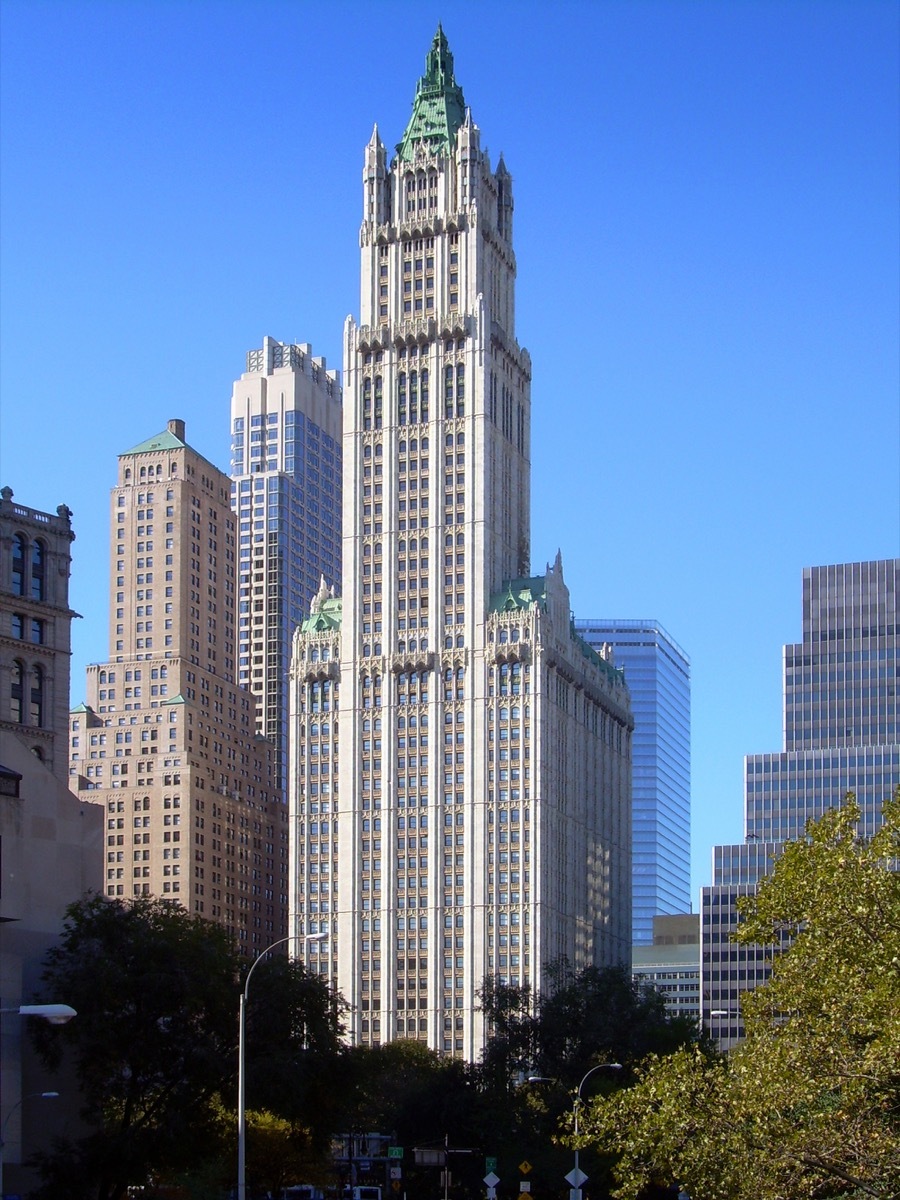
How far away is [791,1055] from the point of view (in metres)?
58.4

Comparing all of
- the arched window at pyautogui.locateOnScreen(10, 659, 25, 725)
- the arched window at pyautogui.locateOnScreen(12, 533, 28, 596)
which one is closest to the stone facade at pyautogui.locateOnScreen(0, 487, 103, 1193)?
the arched window at pyautogui.locateOnScreen(10, 659, 25, 725)

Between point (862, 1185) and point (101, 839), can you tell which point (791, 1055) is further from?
point (101, 839)

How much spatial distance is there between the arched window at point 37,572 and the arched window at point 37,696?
517 centimetres

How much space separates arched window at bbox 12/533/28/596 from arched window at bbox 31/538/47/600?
0.68 meters

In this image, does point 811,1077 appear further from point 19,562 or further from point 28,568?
point 19,562

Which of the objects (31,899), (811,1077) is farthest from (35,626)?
(811,1077)

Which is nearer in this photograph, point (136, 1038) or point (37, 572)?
point (136, 1038)

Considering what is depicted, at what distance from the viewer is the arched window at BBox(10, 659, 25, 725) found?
13612cm

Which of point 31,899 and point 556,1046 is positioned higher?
point 31,899

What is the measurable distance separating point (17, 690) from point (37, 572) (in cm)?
856

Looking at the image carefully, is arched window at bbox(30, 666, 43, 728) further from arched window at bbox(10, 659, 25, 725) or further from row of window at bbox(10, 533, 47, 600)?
row of window at bbox(10, 533, 47, 600)

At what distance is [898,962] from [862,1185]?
6111 mm

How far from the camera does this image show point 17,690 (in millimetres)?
137250

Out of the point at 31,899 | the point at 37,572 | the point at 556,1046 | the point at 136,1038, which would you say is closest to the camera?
the point at 136,1038
